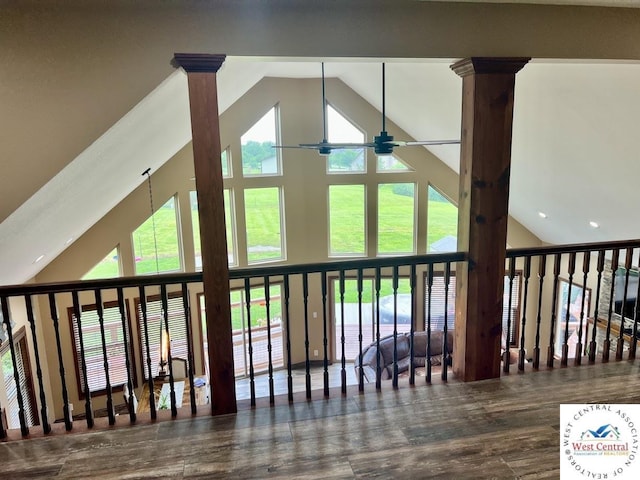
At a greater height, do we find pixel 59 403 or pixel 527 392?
pixel 527 392

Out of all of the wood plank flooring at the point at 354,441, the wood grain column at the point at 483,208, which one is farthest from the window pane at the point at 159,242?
the wood grain column at the point at 483,208

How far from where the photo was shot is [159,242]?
8156 millimetres

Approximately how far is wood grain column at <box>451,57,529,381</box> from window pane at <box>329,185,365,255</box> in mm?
6454

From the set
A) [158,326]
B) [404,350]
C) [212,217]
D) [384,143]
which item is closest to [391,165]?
[404,350]

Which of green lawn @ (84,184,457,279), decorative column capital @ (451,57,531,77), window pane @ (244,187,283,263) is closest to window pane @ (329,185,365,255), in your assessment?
green lawn @ (84,184,457,279)

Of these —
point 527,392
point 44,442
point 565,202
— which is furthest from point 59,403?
point 565,202

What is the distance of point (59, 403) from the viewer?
25.2 feet

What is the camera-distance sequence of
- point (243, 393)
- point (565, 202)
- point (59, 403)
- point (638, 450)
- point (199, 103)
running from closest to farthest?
1. point (638, 450)
2. point (199, 103)
3. point (565, 202)
4. point (59, 403)
5. point (243, 393)

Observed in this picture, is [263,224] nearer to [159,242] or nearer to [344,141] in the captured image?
[159,242]

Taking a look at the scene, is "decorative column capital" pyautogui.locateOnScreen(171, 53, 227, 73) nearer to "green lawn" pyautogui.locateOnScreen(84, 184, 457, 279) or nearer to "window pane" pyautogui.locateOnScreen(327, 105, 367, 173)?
"green lawn" pyautogui.locateOnScreen(84, 184, 457, 279)

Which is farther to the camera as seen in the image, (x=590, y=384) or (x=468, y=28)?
(x=590, y=384)

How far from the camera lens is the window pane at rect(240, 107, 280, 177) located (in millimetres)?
8562

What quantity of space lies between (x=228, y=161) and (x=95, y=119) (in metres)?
6.22

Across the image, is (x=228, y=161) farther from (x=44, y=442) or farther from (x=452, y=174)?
(x=44, y=442)
